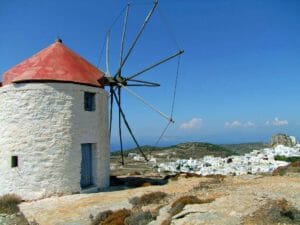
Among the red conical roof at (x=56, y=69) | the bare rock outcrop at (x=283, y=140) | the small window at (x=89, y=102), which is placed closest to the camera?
the red conical roof at (x=56, y=69)

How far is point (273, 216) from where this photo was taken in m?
8.47

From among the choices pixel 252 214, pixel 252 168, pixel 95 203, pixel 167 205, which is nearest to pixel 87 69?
pixel 95 203

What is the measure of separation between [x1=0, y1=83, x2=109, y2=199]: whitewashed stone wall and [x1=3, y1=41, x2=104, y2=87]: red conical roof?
356mm

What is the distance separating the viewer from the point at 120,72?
18.8 metres

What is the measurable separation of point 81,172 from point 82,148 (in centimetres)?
109

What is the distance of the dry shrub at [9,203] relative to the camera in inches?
531

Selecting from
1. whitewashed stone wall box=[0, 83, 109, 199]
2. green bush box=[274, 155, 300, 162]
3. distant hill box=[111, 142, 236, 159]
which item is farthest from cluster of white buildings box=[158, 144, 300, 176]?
distant hill box=[111, 142, 236, 159]

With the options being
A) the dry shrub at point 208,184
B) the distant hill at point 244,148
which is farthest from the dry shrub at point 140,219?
the distant hill at point 244,148

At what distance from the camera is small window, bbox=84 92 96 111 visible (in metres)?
17.0

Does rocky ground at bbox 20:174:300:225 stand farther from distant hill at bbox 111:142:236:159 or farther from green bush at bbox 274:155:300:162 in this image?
distant hill at bbox 111:142:236:159

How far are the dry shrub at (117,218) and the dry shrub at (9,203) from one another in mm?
4396

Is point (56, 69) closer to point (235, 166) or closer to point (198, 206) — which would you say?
point (198, 206)

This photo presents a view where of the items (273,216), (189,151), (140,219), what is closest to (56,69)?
(140,219)

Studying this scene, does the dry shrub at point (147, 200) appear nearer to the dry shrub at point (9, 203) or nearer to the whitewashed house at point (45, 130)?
the whitewashed house at point (45, 130)
